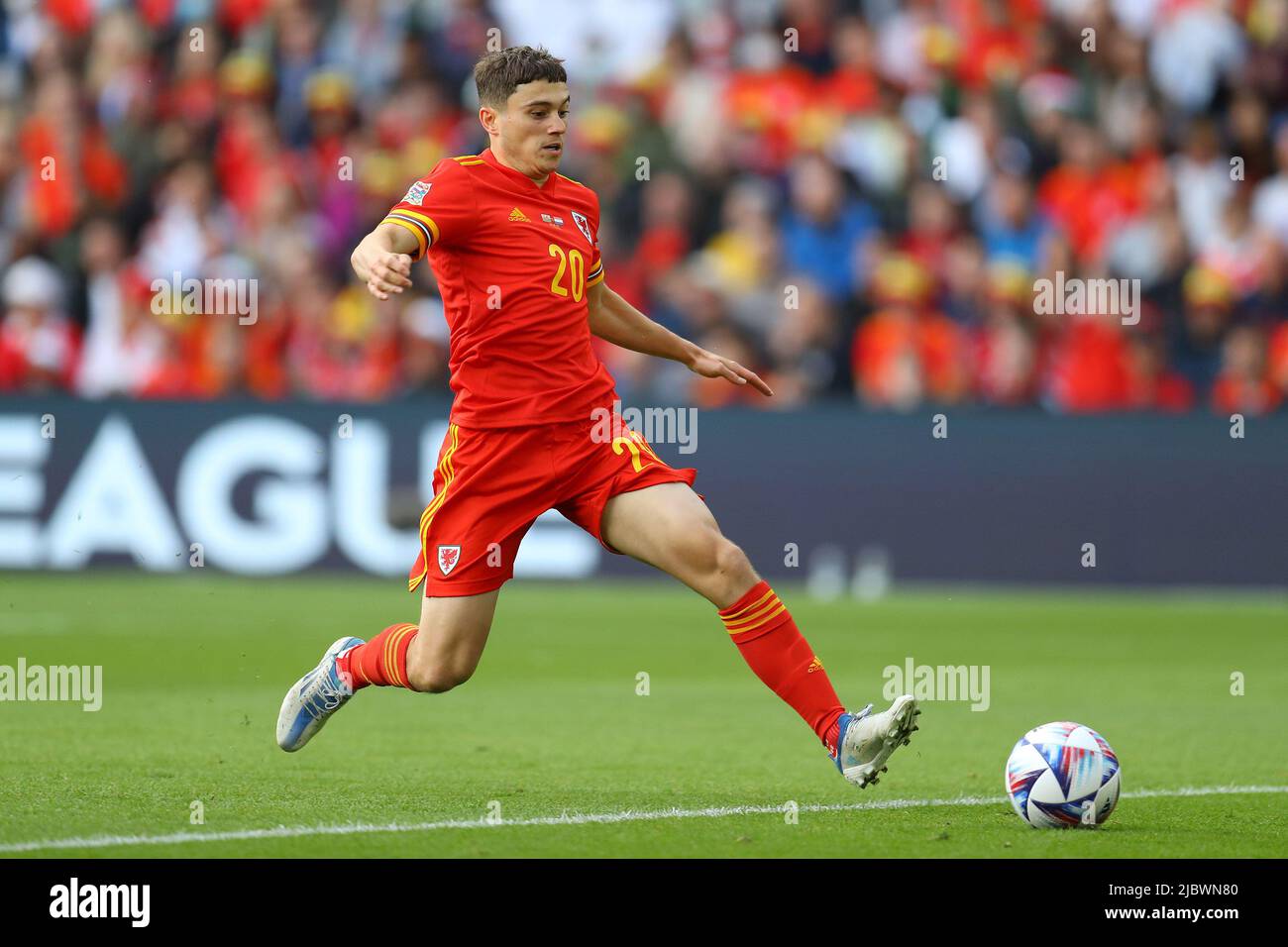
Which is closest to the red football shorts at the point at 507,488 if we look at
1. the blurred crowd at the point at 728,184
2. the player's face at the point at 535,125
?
the player's face at the point at 535,125

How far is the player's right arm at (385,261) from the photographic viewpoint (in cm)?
562

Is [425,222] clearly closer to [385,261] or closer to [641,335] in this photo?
[385,261]

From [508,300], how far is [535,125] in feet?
1.88

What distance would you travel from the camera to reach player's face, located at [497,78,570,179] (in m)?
6.64

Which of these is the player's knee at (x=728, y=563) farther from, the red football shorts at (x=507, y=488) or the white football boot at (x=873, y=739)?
the white football boot at (x=873, y=739)

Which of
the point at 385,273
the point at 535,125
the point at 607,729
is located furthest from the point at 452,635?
the point at 607,729

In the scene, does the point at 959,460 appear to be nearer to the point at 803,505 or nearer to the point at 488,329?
the point at 803,505

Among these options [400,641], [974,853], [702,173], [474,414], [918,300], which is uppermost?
[702,173]

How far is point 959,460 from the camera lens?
48.0 feet

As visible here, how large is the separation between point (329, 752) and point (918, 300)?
28.2 ft

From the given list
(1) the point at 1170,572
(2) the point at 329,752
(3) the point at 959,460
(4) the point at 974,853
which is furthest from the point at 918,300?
(4) the point at 974,853

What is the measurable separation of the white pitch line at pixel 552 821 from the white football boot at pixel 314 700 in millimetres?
1010

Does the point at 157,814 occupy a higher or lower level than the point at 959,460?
lower

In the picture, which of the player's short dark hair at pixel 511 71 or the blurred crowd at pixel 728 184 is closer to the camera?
the player's short dark hair at pixel 511 71
